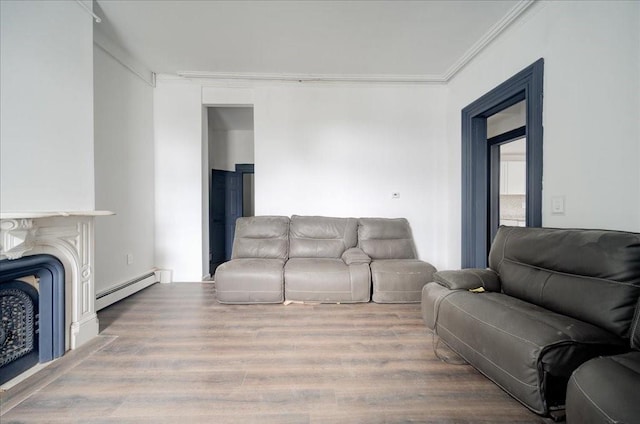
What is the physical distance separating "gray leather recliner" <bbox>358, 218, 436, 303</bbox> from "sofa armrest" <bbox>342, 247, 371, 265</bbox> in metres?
0.11

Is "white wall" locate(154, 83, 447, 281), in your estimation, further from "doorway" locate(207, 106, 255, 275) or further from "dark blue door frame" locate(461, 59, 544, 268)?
"doorway" locate(207, 106, 255, 275)

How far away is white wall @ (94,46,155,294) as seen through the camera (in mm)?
2553

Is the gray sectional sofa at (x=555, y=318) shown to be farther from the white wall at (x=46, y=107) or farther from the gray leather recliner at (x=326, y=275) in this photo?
the white wall at (x=46, y=107)

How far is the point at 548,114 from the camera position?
1948 millimetres

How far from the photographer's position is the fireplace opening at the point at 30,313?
4.96ft

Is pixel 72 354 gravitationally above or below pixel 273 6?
below

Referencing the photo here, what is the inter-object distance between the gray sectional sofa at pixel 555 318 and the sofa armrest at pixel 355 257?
1129mm

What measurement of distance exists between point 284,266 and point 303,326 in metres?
0.78

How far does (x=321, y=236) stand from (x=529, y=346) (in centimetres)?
238

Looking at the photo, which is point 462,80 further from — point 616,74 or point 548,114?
point 616,74

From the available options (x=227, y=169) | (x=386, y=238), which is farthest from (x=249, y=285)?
(x=227, y=169)

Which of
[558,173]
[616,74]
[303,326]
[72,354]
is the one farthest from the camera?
[303,326]

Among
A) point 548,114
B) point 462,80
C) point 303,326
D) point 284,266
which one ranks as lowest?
point 303,326

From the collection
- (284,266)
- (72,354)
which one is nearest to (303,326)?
(284,266)
